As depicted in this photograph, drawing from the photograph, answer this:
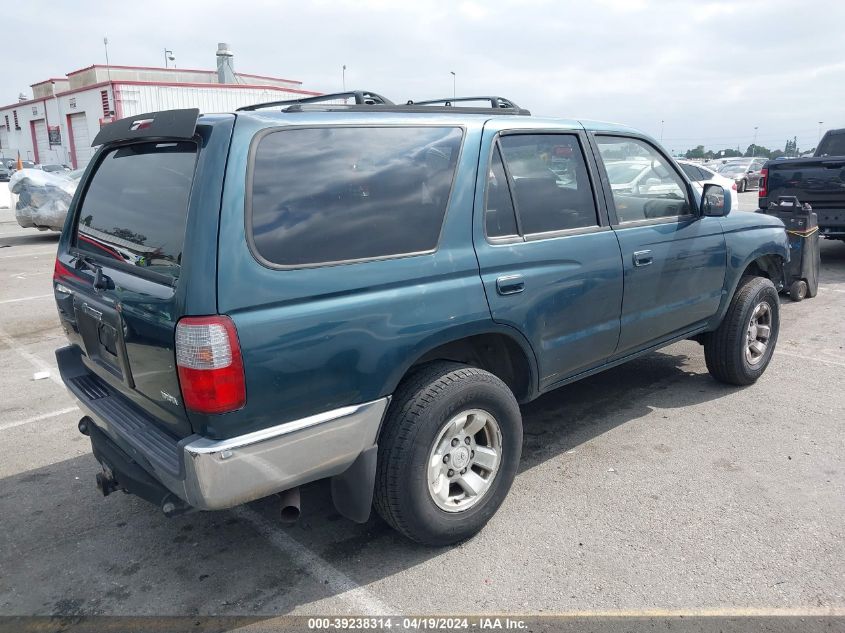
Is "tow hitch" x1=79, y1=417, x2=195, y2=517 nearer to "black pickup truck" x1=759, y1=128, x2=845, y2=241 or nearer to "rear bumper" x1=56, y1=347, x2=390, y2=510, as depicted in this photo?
"rear bumper" x1=56, y1=347, x2=390, y2=510

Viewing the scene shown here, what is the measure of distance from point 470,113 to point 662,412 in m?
2.52

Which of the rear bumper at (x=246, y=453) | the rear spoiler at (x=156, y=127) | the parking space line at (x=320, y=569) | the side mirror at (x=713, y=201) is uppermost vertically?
the rear spoiler at (x=156, y=127)

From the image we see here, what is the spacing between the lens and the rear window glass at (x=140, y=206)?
254 centimetres

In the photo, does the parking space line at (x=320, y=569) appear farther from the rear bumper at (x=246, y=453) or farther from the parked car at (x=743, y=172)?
the parked car at (x=743, y=172)

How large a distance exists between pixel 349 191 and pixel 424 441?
3.52 ft

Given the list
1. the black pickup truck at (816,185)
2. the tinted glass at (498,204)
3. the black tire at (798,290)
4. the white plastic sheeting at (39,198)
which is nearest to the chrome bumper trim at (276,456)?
the tinted glass at (498,204)

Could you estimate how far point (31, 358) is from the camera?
238 inches

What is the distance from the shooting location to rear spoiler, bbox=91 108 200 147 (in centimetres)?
252

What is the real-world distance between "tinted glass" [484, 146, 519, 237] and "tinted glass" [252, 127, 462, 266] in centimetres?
23

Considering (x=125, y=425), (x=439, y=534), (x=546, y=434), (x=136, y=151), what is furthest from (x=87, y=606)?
(x=546, y=434)

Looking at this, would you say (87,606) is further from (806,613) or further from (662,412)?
(662,412)

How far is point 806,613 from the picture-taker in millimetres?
2617

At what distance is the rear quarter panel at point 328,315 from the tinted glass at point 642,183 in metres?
1.38

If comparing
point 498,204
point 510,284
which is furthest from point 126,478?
point 498,204
